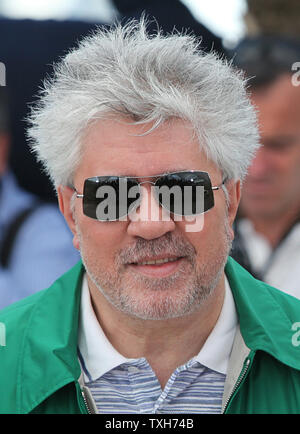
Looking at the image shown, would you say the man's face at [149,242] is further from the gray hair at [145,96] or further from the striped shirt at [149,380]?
the striped shirt at [149,380]

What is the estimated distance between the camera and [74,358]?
2.12m

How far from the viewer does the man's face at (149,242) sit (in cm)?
207

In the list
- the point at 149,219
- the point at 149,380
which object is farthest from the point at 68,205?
the point at 149,380

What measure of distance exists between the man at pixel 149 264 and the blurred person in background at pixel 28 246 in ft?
3.17

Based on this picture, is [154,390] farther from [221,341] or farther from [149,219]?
[149,219]

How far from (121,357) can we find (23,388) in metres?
0.33

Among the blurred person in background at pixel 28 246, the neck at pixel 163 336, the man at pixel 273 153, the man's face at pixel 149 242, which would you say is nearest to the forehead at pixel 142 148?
the man's face at pixel 149 242

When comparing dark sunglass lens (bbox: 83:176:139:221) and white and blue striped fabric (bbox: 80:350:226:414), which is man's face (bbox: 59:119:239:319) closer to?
dark sunglass lens (bbox: 83:176:139:221)

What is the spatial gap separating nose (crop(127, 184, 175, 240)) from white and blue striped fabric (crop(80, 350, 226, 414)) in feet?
1.41

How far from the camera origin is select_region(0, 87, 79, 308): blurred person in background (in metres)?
3.28

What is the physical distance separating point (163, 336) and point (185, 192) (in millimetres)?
491

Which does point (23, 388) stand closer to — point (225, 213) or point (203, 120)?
point (225, 213)
